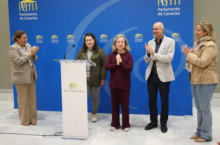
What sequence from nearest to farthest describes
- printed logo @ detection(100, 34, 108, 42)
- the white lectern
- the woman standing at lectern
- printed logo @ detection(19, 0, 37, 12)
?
the white lectern
the woman standing at lectern
printed logo @ detection(100, 34, 108, 42)
printed logo @ detection(19, 0, 37, 12)

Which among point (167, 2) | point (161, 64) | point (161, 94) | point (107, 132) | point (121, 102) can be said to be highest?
point (167, 2)

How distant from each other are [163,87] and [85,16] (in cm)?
238

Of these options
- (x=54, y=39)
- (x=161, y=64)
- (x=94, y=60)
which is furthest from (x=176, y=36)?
(x=54, y=39)

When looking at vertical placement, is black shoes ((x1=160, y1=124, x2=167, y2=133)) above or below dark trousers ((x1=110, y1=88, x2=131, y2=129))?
below

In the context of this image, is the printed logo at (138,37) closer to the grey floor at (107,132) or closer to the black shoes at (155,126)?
the grey floor at (107,132)

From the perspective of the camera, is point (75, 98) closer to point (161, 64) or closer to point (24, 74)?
point (24, 74)

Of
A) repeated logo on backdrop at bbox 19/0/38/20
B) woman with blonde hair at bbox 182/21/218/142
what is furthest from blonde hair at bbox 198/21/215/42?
repeated logo on backdrop at bbox 19/0/38/20

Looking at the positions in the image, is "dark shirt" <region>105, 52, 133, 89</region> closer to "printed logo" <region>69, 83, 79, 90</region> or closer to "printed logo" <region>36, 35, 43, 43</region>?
"printed logo" <region>69, 83, 79, 90</region>

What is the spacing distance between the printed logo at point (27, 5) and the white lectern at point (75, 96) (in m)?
2.36

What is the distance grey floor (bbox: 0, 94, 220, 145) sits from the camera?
11.7 feet

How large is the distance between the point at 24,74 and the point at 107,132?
1928 millimetres

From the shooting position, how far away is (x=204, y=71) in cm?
333

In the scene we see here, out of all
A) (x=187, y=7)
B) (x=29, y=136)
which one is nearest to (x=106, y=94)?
(x=29, y=136)

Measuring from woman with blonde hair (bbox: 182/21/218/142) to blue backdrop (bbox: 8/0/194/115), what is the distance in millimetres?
1356
